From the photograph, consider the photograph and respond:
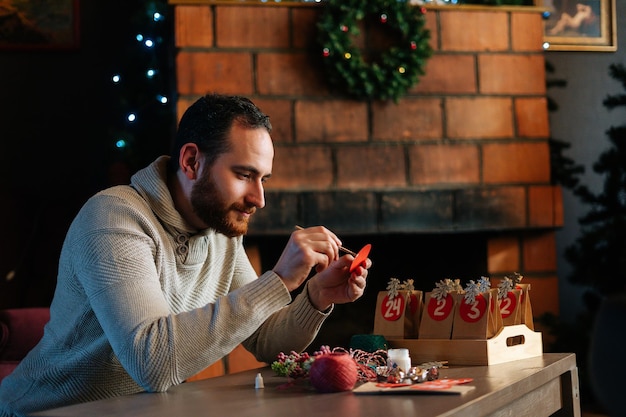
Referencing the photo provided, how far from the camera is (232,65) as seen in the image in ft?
10.2

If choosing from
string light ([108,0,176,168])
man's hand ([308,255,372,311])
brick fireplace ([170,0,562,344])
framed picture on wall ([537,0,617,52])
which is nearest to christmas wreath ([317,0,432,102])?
brick fireplace ([170,0,562,344])

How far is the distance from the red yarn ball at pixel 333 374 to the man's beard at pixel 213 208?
52 centimetres

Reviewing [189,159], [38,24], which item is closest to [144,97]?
[38,24]

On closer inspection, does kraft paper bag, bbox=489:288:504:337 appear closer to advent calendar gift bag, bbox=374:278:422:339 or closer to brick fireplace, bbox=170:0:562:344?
advent calendar gift bag, bbox=374:278:422:339

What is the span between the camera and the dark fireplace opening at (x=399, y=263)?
3510mm

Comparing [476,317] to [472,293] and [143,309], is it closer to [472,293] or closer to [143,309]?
[472,293]

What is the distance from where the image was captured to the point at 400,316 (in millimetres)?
1786

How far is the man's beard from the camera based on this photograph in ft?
5.81

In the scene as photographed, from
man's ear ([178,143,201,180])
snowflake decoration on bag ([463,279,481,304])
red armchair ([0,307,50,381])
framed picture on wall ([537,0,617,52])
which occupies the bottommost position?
red armchair ([0,307,50,381])

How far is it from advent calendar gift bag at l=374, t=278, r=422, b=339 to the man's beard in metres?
0.36

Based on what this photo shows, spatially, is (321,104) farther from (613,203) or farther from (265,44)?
(613,203)

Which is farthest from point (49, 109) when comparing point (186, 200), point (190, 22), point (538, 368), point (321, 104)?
point (538, 368)

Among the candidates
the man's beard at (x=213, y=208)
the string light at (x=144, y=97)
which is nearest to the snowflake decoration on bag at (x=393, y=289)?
the man's beard at (x=213, y=208)

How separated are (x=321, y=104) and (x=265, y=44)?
304 mm
